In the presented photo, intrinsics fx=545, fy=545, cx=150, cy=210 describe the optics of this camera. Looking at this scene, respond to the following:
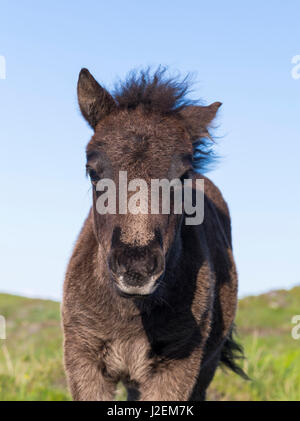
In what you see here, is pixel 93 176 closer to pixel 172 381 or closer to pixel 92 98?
pixel 92 98

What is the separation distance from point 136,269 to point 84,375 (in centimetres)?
161

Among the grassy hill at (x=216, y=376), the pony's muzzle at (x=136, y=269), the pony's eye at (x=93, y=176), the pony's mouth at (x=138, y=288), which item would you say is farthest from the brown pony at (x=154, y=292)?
the grassy hill at (x=216, y=376)

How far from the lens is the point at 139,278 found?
3.50m

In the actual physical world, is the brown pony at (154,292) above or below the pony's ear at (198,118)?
below

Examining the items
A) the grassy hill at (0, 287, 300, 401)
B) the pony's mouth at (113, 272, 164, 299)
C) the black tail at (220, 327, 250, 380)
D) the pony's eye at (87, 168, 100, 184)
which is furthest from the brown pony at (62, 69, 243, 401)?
the black tail at (220, 327, 250, 380)

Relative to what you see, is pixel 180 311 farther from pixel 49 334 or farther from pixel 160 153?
pixel 49 334

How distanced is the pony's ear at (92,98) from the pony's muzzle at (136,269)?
1580 millimetres

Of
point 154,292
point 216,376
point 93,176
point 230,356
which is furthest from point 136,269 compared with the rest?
point 216,376

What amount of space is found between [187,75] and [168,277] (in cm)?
209

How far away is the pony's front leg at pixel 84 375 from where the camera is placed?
4637mm

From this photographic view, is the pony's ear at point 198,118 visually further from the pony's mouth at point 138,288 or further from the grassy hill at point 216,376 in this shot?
the grassy hill at point 216,376

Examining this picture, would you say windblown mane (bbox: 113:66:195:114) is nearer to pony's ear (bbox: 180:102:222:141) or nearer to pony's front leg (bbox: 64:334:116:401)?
pony's ear (bbox: 180:102:222:141)

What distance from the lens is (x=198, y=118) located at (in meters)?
4.90

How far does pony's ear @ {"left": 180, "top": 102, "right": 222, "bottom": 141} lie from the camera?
4855 mm
